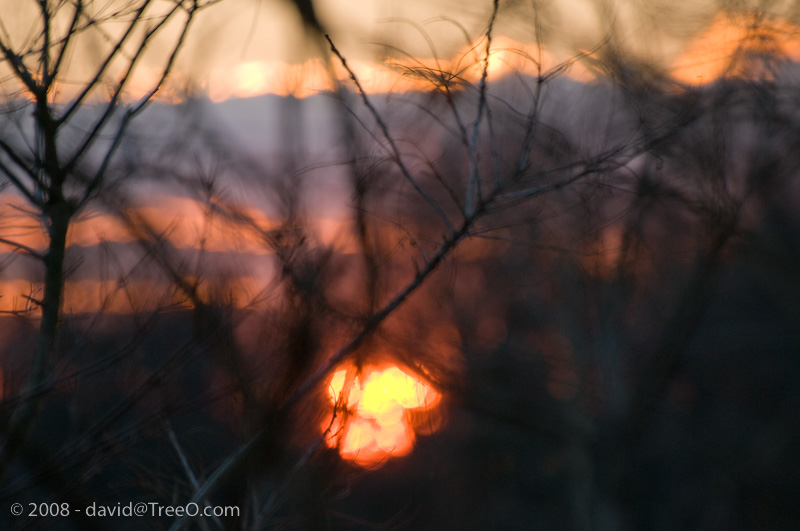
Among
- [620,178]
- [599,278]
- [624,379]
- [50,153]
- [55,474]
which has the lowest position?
[55,474]

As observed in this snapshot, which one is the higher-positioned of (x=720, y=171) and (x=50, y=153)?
(x=720, y=171)

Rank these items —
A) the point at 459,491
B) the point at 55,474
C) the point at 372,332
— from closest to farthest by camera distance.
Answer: the point at 55,474, the point at 372,332, the point at 459,491

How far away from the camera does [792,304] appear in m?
7.79

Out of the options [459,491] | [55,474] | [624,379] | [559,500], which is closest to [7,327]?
[55,474]

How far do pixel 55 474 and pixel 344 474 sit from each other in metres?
1.53

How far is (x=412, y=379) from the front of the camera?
5535 millimetres

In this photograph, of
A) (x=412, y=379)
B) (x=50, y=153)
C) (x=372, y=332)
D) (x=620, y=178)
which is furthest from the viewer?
(x=412, y=379)

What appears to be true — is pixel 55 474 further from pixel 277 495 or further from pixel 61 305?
pixel 277 495

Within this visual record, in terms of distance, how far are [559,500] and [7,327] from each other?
13.3 m

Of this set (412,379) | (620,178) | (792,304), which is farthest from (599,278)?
(620,178)

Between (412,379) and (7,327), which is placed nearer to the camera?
(7,327)

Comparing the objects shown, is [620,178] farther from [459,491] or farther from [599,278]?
[459,491]

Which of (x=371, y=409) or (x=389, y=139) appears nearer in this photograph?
(x=389, y=139)

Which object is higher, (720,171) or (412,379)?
(720,171)
